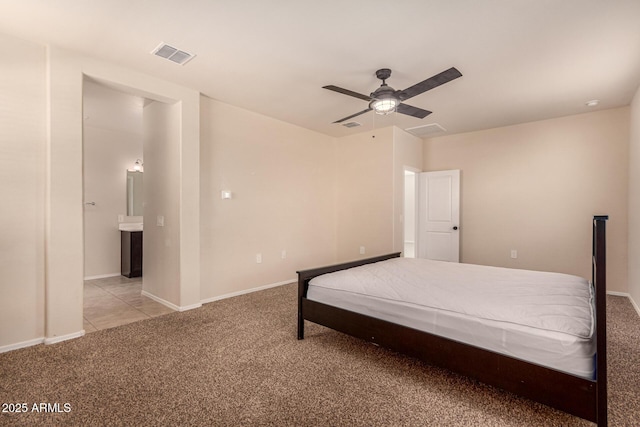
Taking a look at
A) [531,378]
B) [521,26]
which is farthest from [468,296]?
[521,26]

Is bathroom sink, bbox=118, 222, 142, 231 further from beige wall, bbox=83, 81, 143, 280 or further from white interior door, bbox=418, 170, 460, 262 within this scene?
white interior door, bbox=418, 170, 460, 262

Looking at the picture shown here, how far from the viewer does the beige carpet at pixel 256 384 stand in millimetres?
1743

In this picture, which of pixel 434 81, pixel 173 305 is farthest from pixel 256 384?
pixel 434 81

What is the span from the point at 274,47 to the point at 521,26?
2.00 metres

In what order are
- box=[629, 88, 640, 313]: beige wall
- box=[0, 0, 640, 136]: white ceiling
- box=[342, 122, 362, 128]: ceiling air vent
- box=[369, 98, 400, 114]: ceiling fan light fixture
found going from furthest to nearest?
box=[342, 122, 362, 128]: ceiling air vent → box=[629, 88, 640, 313]: beige wall → box=[369, 98, 400, 114]: ceiling fan light fixture → box=[0, 0, 640, 136]: white ceiling

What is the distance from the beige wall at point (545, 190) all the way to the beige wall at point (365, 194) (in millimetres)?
1414

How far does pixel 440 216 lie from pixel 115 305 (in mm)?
5239

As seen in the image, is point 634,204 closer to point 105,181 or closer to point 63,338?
point 63,338

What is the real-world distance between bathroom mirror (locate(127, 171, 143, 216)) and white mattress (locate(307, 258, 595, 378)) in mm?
4619

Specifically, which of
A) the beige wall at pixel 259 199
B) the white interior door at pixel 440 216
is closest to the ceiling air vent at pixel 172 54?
the beige wall at pixel 259 199

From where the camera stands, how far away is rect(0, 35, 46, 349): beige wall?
8.50 feet

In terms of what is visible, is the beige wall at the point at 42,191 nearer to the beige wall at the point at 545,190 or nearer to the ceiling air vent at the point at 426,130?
the ceiling air vent at the point at 426,130

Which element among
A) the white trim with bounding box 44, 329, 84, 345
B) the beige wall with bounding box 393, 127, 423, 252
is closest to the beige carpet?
the white trim with bounding box 44, 329, 84, 345

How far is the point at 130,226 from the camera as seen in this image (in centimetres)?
560
